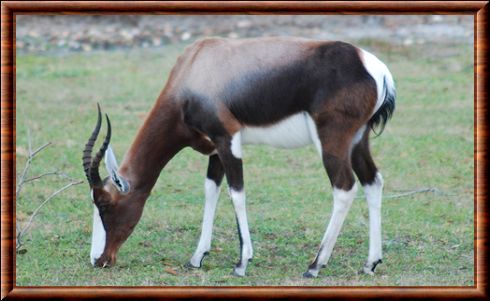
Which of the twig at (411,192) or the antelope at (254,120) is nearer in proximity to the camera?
the antelope at (254,120)

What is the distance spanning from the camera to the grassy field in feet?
26.0

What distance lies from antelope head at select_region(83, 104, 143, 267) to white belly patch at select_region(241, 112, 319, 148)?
42.5 inches

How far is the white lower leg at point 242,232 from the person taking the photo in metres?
7.76

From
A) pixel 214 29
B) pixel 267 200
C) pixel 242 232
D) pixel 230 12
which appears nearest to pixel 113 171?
pixel 242 232

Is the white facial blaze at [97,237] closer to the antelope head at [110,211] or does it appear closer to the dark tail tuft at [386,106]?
the antelope head at [110,211]

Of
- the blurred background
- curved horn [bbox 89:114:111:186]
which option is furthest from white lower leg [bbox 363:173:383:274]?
the blurred background

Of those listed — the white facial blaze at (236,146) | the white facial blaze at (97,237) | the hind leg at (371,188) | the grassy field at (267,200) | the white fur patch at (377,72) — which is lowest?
the grassy field at (267,200)

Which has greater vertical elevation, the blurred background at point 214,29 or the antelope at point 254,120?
the antelope at point 254,120

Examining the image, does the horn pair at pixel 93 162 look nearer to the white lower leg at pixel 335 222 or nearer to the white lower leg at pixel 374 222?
the white lower leg at pixel 335 222

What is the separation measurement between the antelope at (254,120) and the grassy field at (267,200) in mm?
347

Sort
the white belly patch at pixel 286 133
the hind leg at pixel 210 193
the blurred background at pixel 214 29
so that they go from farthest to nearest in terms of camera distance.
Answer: the blurred background at pixel 214 29 < the hind leg at pixel 210 193 < the white belly patch at pixel 286 133

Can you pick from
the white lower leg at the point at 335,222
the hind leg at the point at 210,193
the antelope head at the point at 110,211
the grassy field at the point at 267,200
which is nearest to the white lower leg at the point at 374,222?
the grassy field at the point at 267,200

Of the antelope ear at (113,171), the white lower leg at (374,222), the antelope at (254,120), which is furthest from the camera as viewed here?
the white lower leg at (374,222)

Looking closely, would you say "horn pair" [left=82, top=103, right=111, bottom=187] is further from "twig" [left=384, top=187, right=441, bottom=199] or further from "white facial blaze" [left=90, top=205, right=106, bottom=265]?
"twig" [left=384, top=187, right=441, bottom=199]
